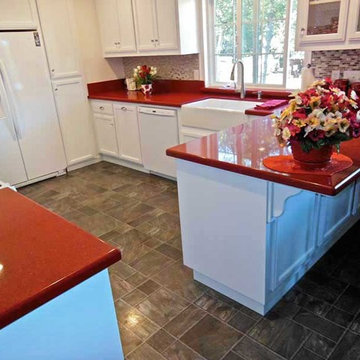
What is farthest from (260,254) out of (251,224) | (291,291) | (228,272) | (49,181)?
(49,181)

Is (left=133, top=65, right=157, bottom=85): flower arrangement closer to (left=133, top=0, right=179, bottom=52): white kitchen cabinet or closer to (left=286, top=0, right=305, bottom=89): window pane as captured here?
(left=133, top=0, right=179, bottom=52): white kitchen cabinet

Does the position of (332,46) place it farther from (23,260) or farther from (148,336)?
(23,260)

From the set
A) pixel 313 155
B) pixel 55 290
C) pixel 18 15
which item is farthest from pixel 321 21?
pixel 18 15

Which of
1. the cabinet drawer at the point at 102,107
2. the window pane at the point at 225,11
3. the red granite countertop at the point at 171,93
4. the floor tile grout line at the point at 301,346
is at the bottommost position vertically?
the floor tile grout line at the point at 301,346

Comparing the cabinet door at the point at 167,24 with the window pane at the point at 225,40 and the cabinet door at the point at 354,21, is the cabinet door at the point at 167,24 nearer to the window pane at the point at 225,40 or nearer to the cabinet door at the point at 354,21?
the window pane at the point at 225,40

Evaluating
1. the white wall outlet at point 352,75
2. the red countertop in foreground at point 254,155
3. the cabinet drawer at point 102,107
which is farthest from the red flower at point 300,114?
the cabinet drawer at point 102,107

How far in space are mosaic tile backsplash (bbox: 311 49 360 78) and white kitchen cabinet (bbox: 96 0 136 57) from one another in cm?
212

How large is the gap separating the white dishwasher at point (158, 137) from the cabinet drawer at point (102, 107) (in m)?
0.57

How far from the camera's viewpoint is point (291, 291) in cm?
211

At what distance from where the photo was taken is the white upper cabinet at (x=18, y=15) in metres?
3.51

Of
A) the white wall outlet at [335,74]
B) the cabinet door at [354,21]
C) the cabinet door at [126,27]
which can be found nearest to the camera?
the cabinet door at [354,21]

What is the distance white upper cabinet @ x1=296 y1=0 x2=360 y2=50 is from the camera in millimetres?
2414

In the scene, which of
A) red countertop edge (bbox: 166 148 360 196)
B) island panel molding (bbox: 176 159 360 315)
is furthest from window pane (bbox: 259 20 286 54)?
red countertop edge (bbox: 166 148 360 196)

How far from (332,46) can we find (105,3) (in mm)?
2843
